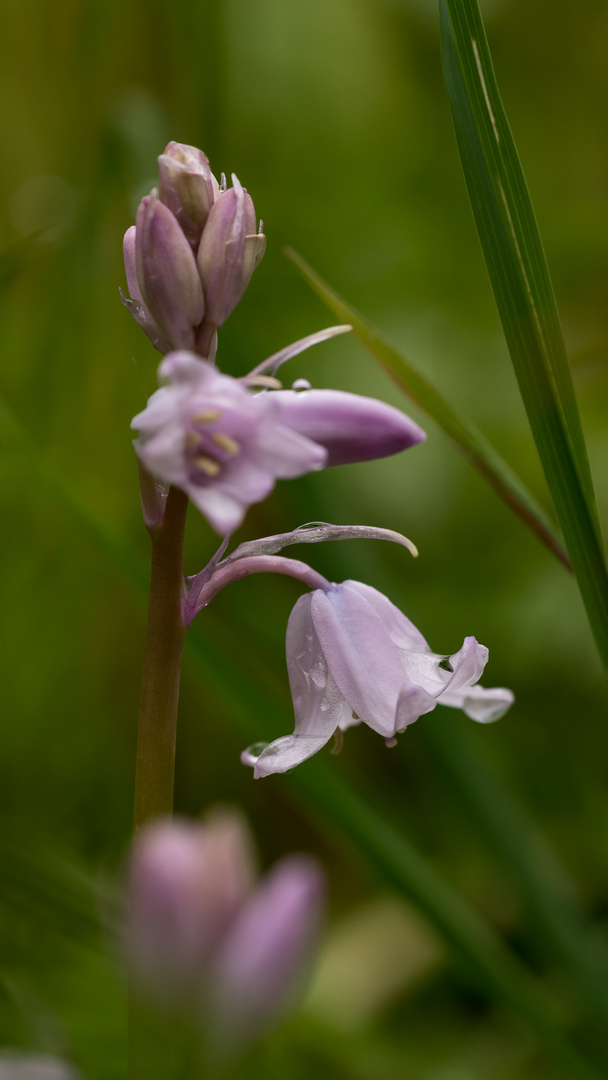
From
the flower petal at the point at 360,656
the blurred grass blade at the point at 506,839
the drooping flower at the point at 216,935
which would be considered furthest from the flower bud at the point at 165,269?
the blurred grass blade at the point at 506,839

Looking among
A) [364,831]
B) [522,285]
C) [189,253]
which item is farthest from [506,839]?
[189,253]

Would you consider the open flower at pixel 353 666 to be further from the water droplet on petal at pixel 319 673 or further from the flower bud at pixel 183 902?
the flower bud at pixel 183 902

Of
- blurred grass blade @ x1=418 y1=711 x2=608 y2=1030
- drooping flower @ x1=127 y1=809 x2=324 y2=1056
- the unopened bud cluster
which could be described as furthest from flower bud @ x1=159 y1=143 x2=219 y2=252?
blurred grass blade @ x1=418 y1=711 x2=608 y2=1030

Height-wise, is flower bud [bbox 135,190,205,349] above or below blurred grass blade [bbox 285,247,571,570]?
above

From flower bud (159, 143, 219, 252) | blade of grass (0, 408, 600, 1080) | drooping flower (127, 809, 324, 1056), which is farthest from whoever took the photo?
blade of grass (0, 408, 600, 1080)

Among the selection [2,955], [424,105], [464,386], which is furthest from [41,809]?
[424,105]

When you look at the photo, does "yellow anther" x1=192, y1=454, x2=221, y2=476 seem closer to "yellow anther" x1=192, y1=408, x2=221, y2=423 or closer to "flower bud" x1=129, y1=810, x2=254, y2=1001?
→ "yellow anther" x1=192, y1=408, x2=221, y2=423

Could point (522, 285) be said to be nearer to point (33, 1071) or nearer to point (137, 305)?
point (137, 305)
